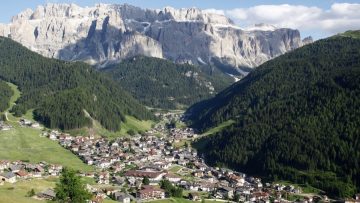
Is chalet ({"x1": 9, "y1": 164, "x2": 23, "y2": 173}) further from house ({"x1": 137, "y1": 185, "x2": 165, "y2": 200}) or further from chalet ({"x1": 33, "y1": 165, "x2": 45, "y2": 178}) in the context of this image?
house ({"x1": 137, "y1": 185, "x2": 165, "y2": 200})

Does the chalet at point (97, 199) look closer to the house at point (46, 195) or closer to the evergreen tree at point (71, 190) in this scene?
the house at point (46, 195)

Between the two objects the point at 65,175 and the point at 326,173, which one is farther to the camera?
the point at 326,173

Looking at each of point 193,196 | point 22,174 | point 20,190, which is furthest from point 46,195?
point 193,196

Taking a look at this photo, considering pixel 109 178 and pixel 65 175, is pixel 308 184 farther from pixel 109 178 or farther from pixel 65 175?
pixel 65 175

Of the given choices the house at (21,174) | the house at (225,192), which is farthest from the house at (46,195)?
the house at (225,192)

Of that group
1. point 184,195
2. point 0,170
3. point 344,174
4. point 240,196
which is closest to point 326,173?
point 344,174

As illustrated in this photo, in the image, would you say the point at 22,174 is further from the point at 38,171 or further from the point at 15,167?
the point at 38,171
